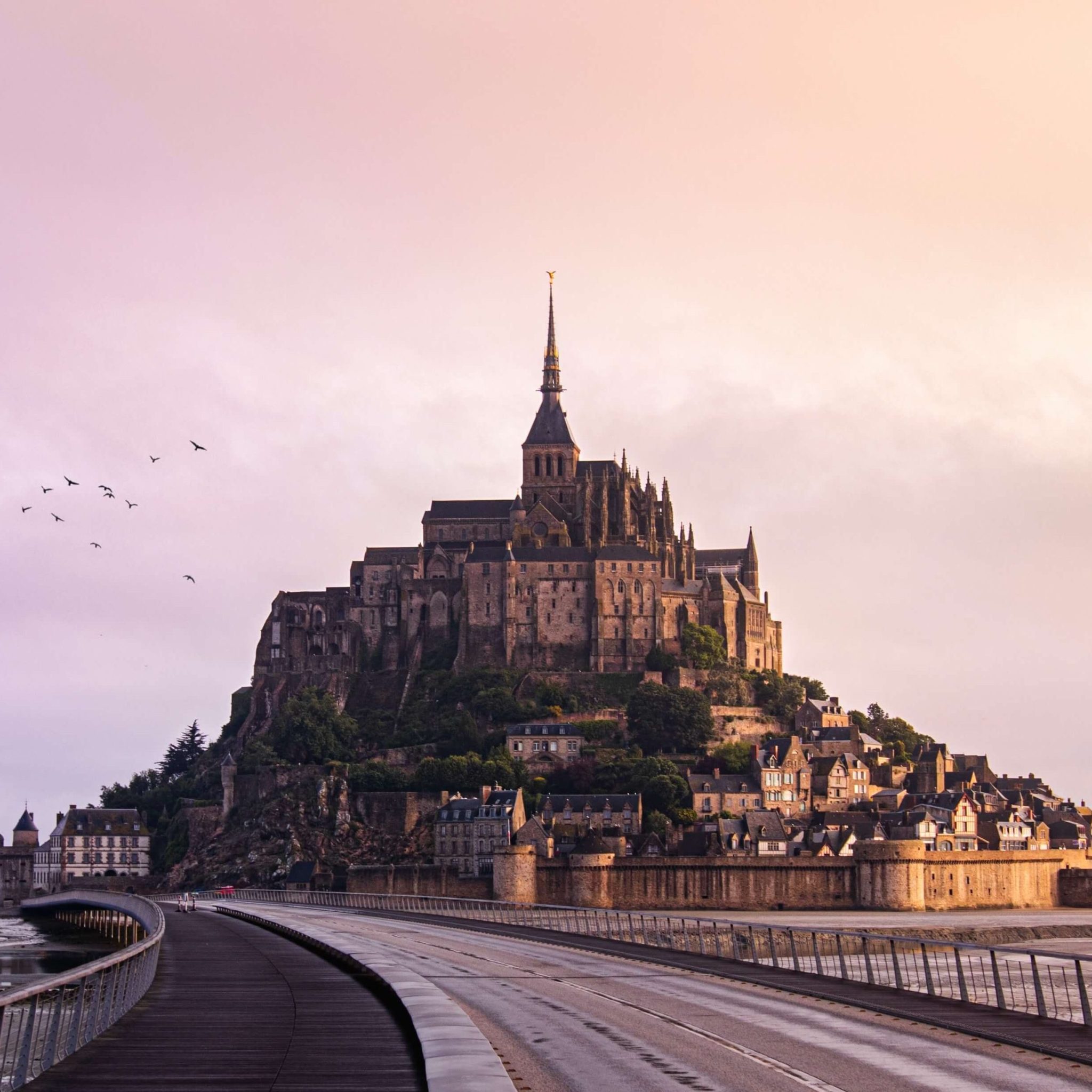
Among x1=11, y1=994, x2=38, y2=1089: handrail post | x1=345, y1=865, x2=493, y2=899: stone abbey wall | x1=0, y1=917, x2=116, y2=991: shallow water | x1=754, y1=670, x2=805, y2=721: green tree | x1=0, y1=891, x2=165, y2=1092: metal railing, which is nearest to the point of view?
x1=11, y1=994, x2=38, y2=1089: handrail post

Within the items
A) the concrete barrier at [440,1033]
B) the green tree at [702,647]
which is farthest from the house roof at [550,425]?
the concrete barrier at [440,1033]

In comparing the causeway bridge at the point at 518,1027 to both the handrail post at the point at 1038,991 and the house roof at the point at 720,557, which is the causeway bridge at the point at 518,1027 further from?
the house roof at the point at 720,557

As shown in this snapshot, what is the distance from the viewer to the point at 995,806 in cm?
11750

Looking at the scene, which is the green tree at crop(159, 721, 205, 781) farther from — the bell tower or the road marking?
the road marking

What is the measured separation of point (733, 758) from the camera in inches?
4594

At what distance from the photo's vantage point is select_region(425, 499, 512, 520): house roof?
14262 cm

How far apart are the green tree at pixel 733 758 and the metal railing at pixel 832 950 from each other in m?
29.1

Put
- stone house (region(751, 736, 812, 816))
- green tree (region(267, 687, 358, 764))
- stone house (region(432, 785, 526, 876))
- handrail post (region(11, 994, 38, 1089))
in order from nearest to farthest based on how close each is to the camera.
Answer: handrail post (region(11, 994, 38, 1089)) → stone house (region(432, 785, 526, 876)) → stone house (region(751, 736, 812, 816)) → green tree (region(267, 687, 358, 764))

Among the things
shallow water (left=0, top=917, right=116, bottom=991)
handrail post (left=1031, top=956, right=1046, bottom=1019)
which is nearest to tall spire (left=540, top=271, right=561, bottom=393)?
shallow water (left=0, top=917, right=116, bottom=991)

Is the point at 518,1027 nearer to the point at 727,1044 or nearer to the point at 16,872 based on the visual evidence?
the point at 727,1044

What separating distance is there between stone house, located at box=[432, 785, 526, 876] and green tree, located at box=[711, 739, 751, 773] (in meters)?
15.0

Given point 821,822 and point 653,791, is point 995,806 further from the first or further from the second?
point 653,791

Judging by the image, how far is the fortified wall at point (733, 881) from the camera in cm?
9831

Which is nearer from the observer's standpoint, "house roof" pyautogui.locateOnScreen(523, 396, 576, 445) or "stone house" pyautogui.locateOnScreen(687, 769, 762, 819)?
"stone house" pyautogui.locateOnScreen(687, 769, 762, 819)
